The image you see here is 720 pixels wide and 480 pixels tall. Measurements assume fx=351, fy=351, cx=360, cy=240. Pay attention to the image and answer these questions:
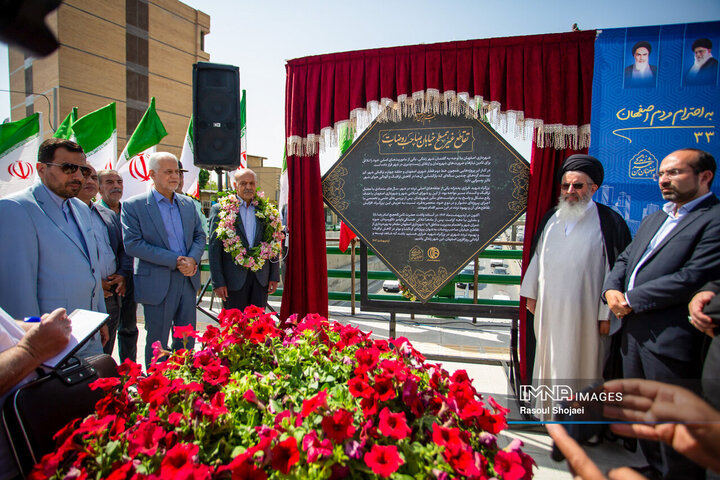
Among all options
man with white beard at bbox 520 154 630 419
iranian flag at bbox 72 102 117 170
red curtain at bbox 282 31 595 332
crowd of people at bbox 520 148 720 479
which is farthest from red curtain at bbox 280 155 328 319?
iranian flag at bbox 72 102 117 170

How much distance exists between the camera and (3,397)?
1147 mm

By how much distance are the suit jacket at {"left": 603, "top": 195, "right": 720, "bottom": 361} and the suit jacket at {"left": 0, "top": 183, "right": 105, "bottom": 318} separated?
128 inches

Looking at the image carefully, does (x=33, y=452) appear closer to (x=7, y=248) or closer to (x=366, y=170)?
(x=7, y=248)

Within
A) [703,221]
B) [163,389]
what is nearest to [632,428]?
[163,389]

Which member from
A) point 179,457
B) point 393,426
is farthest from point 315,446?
point 179,457

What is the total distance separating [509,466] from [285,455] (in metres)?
0.53

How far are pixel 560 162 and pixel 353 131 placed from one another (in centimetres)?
179

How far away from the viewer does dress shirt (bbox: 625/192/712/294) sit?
198 centimetres

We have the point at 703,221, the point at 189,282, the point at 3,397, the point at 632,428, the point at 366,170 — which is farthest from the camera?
the point at 366,170

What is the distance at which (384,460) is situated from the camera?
80 cm

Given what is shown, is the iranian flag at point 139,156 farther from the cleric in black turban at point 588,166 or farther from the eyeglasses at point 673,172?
the eyeglasses at point 673,172

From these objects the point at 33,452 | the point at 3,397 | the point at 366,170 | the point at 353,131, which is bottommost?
the point at 33,452

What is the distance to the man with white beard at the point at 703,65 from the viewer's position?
7.88 ft

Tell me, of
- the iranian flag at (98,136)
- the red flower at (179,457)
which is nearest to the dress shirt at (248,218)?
the red flower at (179,457)
